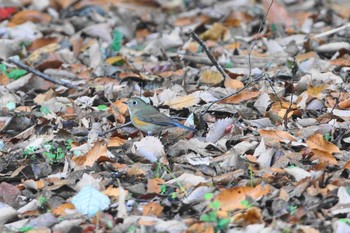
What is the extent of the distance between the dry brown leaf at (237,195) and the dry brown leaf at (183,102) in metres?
1.84

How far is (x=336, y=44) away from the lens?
328 inches

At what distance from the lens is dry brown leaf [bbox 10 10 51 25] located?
10.0 metres

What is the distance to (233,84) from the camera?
23.3ft

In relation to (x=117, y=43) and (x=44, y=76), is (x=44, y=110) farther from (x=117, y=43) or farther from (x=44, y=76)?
(x=117, y=43)

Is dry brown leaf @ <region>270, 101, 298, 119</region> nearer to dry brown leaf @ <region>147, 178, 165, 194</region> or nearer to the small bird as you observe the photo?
the small bird

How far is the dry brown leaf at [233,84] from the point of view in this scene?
7.05m

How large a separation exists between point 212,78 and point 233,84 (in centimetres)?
37

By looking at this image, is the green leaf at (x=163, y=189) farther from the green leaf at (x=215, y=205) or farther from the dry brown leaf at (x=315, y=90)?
the dry brown leaf at (x=315, y=90)

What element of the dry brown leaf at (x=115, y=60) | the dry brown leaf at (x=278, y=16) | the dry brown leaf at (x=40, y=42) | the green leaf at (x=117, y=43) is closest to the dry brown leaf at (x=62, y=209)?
the dry brown leaf at (x=115, y=60)

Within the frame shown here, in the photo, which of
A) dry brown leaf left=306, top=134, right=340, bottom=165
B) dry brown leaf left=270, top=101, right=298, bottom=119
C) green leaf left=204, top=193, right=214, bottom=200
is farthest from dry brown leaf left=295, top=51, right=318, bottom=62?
green leaf left=204, top=193, right=214, bottom=200

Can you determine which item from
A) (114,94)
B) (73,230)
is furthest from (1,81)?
(73,230)

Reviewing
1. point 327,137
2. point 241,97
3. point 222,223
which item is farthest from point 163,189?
point 241,97

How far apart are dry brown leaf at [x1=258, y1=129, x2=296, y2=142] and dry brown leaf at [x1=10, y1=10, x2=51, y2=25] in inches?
199

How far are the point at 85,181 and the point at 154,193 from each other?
0.48 metres
